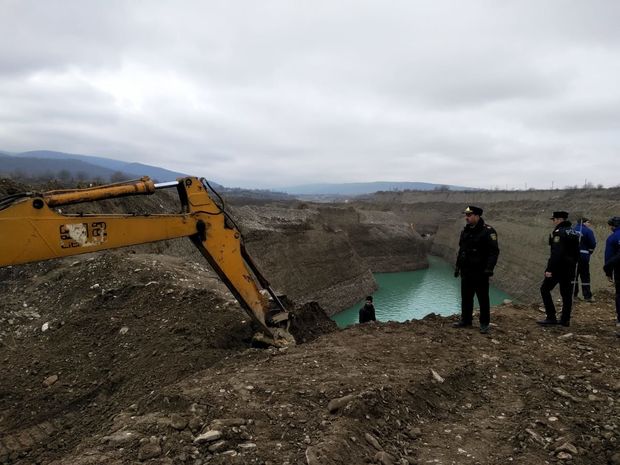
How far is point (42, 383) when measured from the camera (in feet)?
16.1

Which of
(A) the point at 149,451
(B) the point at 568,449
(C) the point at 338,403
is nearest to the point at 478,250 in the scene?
(B) the point at 568,449

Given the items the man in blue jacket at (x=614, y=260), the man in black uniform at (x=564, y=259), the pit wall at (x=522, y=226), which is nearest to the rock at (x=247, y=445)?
the man in black uniform at (x=564, y=259)

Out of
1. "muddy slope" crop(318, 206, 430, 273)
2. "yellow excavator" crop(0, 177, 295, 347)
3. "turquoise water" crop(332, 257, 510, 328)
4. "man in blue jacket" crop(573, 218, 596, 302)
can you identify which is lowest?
"turquoise water" crop(332, 257, 510, 328)

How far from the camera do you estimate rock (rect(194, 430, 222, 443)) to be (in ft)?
9.48

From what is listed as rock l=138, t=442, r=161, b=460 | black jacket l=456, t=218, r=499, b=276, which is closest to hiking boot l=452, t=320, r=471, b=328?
black jacket l=456, t=218, r=499, b=276

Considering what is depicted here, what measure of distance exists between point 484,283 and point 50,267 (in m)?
7.42

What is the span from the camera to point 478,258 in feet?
18.5

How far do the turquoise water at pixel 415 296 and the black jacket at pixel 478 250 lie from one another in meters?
9.96

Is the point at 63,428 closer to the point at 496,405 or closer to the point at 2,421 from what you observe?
the point at 2,421

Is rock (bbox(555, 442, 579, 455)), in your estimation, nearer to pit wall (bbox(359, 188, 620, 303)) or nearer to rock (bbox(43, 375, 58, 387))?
rock (bbox(43, 375, 58, 387))

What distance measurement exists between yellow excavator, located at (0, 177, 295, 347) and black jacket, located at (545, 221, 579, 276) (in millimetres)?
3772

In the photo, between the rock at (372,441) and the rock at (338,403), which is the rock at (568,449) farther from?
the rock at (338,403)

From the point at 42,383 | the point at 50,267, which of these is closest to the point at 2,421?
the point at 42,383

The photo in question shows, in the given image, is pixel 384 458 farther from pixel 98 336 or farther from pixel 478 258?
pixel 98 336
